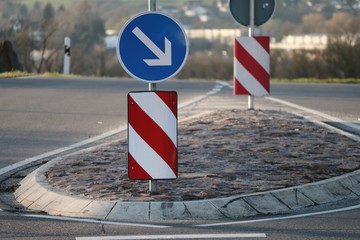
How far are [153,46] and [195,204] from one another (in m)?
1.40

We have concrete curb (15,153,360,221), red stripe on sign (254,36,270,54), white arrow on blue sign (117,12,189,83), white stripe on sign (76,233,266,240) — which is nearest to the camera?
white stripe on sign (76,233,266,240)

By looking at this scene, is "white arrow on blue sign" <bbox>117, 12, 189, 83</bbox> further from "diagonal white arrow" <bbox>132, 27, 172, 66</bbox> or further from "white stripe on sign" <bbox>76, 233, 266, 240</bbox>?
"white stripe on sign" <bbox>76, 233, 266, 240</bbox>

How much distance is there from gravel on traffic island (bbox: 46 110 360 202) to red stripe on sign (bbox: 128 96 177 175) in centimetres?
34

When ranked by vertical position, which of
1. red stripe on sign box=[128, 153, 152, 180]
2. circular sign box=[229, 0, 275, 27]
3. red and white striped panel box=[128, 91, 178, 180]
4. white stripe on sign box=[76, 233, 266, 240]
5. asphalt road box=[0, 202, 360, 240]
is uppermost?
circular sign box=[229, 0, 275, 27]

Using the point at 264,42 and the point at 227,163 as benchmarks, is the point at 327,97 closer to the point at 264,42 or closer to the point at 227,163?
the point at 264,42

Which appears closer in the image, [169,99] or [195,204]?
[195,204]

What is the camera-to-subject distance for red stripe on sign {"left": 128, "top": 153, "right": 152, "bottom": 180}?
30.7ft

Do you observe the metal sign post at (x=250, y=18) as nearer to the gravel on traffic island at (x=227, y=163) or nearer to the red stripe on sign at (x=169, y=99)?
the gravel on traffic island at (x=227, y=163)

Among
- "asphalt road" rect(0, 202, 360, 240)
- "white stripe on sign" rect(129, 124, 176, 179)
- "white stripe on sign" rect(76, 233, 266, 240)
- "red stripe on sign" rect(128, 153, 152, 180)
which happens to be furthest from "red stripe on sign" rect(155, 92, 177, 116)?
"white stripe on sign" rect(76, 233, 266, 240)

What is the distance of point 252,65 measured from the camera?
50.0 ft

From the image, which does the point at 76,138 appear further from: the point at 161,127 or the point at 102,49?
the point at 102,49

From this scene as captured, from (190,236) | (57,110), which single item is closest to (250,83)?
(57,110)

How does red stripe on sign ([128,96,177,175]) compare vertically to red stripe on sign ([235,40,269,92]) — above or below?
below

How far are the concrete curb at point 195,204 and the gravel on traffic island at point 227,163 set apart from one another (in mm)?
189
